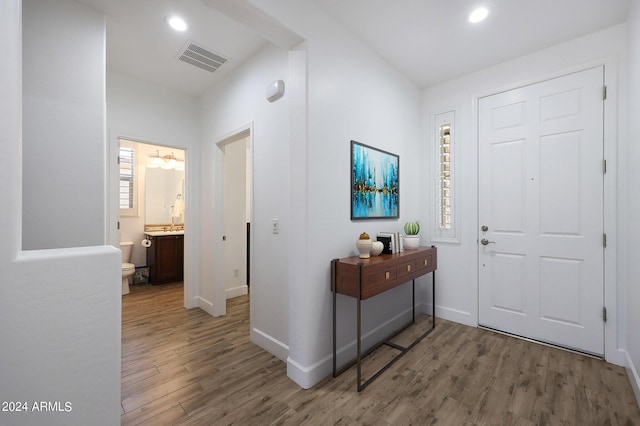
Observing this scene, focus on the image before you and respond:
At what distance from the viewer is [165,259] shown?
15.4ft

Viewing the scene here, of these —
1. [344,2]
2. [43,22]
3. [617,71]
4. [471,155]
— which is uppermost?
[344,2]

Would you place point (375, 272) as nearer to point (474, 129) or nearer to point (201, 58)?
point (474, 129)

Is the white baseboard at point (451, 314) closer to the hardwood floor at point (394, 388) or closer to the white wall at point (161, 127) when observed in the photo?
the hardwood floor at point (394, 388)

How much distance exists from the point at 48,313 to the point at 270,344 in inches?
68.7

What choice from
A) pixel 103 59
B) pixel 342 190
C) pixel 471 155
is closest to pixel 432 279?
pixel 471 155

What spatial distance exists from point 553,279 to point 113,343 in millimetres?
3318

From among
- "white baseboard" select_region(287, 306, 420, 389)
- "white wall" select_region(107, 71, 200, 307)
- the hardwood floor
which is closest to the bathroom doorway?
"white wall" select_region(107, 71, 200, 307)

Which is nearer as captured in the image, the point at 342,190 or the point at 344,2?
the point at 344,2

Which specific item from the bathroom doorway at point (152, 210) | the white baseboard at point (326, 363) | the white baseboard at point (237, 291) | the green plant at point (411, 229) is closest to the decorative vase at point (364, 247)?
the white baseboard at point (326, 363)

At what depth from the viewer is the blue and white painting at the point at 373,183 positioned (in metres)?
2.44

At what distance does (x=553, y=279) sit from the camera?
256cm

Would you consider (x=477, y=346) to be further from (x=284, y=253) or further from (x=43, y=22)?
(x=43, y=22)

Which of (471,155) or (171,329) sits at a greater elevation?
(471,155)

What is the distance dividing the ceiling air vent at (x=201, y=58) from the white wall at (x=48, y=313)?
1724 mm
